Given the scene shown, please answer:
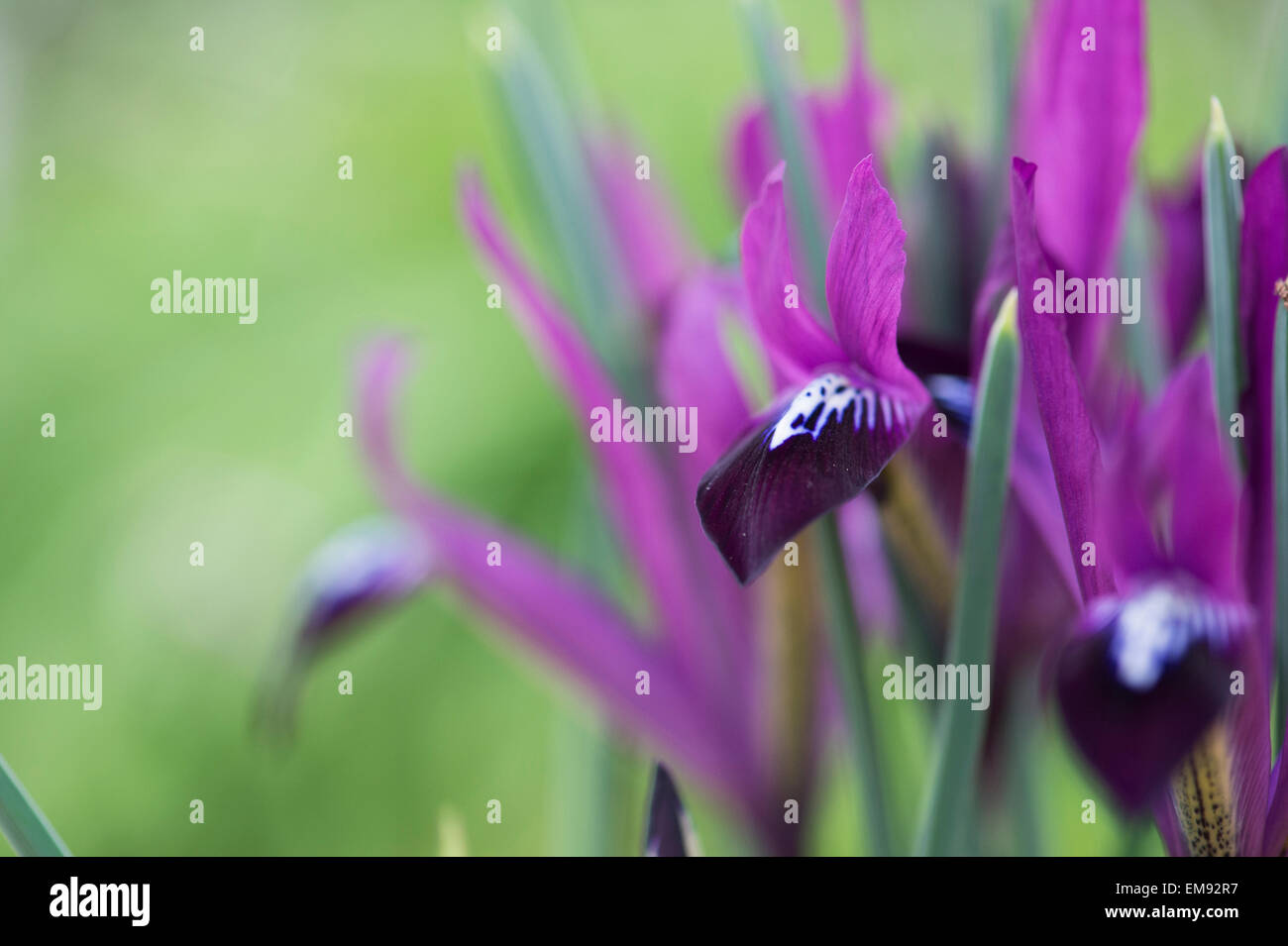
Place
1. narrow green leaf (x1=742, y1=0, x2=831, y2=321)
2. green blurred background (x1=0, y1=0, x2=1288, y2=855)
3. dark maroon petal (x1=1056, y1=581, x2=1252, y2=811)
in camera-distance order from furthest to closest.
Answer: green blurred background (x1=0, y1=0, x2=1288, y2=855) → narrow green leaf (x1=742, y1=0, x2=831, y2=321) → dark maroon petal (x1=1056, y1=581, x2=1252, y2=811)

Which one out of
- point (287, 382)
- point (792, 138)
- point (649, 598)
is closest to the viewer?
point (792, 138)

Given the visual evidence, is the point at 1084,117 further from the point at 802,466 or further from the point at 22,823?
the point at 22,823

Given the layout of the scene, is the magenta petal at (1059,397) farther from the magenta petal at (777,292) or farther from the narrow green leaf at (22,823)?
the narrow green leaf at (22,823)

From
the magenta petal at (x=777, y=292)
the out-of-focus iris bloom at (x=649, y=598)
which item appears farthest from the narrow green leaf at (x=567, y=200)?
the magenta petal at (x=777, y=292)

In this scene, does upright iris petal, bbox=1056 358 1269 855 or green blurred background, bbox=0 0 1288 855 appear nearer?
upright iris petal, bbox=1056 358 1269 855

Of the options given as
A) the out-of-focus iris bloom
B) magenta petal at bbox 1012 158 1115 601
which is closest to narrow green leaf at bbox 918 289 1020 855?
magenta petal at bbox 1012 158 1115 601

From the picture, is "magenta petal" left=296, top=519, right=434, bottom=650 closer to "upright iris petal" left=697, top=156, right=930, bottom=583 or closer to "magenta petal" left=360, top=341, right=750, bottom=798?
"magenta petal" left=360, top=341, right=750, bottom=798

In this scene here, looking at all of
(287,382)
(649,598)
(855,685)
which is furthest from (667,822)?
(287,382)
